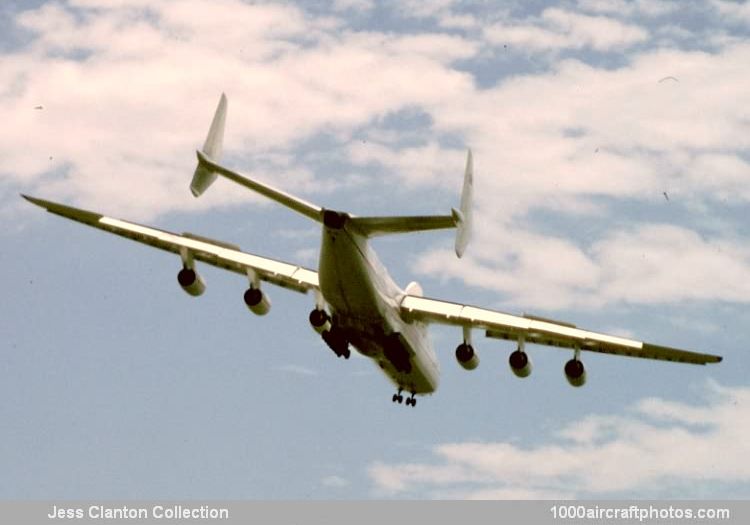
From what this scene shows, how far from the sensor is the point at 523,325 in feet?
142

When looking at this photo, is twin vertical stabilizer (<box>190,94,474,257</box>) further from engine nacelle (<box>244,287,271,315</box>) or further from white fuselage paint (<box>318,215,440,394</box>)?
engine nacelle (<box>244,287,271,315</box>)

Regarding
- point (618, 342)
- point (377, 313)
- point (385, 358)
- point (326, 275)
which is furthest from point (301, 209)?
point (618, 342)

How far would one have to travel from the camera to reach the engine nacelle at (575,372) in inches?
1734

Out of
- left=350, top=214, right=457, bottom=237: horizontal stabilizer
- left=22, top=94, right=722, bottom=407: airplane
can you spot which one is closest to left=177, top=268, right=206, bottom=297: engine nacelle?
left=22, top=94, right=722, bottom=407: airplane

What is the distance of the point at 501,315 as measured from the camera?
4375 centimetres

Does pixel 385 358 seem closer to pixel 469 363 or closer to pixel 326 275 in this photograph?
pixel 469 363

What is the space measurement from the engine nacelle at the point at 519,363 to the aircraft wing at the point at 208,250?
6114mm

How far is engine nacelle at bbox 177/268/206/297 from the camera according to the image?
1741 inches

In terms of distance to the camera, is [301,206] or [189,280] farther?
[189,280]

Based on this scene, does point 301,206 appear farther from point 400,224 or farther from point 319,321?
point 319,321

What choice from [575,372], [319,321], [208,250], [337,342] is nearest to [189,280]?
[208,250]

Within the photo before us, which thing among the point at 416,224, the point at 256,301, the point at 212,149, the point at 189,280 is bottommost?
the point at 416,224

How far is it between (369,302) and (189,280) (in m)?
6.45

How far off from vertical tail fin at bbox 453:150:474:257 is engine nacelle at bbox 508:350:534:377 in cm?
457
